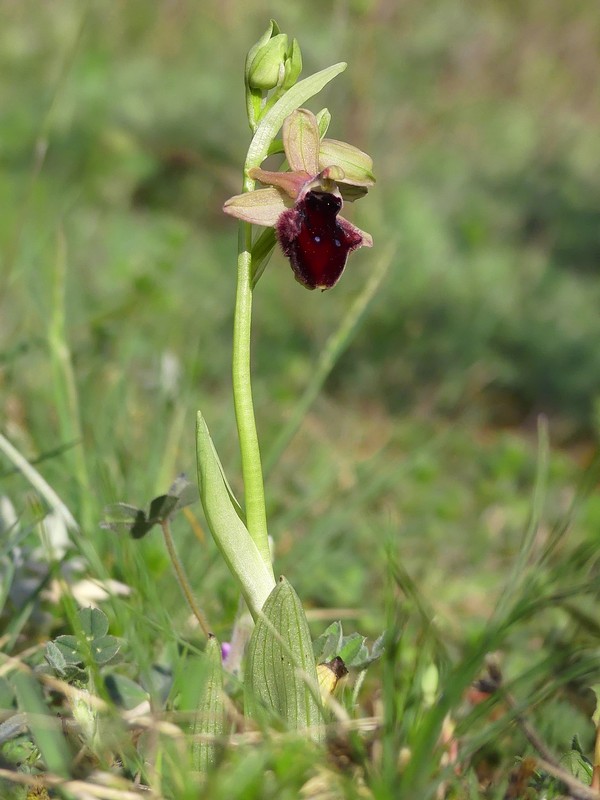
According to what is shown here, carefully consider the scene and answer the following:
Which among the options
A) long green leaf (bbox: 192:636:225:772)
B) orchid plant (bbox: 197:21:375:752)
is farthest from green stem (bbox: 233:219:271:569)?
long green leaf (bbox: 192:636:225:772)

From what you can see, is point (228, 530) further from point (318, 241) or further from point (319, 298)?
point (319, 298)

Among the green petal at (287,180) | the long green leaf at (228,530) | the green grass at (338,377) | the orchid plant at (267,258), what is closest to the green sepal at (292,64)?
the orchid plant at (267,258)

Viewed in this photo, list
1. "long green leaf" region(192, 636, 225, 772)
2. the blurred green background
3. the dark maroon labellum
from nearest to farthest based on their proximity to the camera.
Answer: "long green leaf" region(192, 636, 225, 772) < the dark maroon labellum < the blurred green background

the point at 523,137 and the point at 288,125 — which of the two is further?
the point at 523,137

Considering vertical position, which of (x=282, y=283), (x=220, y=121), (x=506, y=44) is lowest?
(x=282, y=283)

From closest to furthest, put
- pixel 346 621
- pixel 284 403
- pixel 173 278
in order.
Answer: pixel 346 621 → pixel 284 403 → pixel 173 278

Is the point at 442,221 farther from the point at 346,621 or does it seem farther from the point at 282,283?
the point at 346,621

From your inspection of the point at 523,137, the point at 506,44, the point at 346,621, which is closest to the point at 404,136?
the point at 523,137

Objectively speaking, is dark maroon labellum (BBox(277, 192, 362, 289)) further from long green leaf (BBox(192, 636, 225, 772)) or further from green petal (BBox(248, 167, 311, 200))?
long green leaf (BBox(192, 636, 225, 772))
